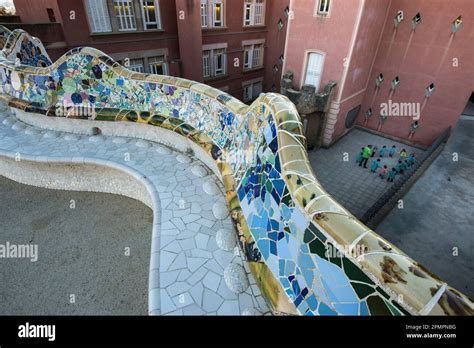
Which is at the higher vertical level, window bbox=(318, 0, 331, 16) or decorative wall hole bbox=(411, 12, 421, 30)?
window bbox=(318, 0, 331, 16)

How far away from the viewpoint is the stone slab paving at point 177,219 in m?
4.90

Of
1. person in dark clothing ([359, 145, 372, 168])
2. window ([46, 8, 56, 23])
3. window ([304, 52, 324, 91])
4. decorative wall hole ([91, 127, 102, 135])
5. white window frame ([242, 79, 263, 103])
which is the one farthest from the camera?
white window frame ([242, 79, 263, 103])

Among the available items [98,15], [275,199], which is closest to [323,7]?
[98,15]

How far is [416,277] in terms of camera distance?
259 centimetres

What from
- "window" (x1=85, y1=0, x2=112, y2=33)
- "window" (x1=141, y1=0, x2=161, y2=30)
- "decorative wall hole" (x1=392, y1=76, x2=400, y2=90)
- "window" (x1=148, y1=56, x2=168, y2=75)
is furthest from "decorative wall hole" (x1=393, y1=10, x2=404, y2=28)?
"window" (x1=85, y1=0, x2=112, y2=33)

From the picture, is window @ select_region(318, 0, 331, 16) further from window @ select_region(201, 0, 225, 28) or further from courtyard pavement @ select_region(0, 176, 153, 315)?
courtyard pavement @ select_region(0, 176, 153, 315)

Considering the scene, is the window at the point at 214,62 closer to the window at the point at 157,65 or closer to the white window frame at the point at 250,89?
the white window frame at the point at 250,89

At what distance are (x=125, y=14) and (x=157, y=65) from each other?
3.56 m

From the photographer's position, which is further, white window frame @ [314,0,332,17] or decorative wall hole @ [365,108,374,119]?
decorative wall hole @ [365,108,374,119]

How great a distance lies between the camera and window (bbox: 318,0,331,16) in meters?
16.0

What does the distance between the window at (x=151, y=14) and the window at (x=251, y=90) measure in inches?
391

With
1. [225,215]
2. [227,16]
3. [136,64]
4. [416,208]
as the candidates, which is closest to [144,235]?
[225,215]

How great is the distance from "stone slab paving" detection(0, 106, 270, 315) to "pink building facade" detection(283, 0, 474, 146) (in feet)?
43.1
